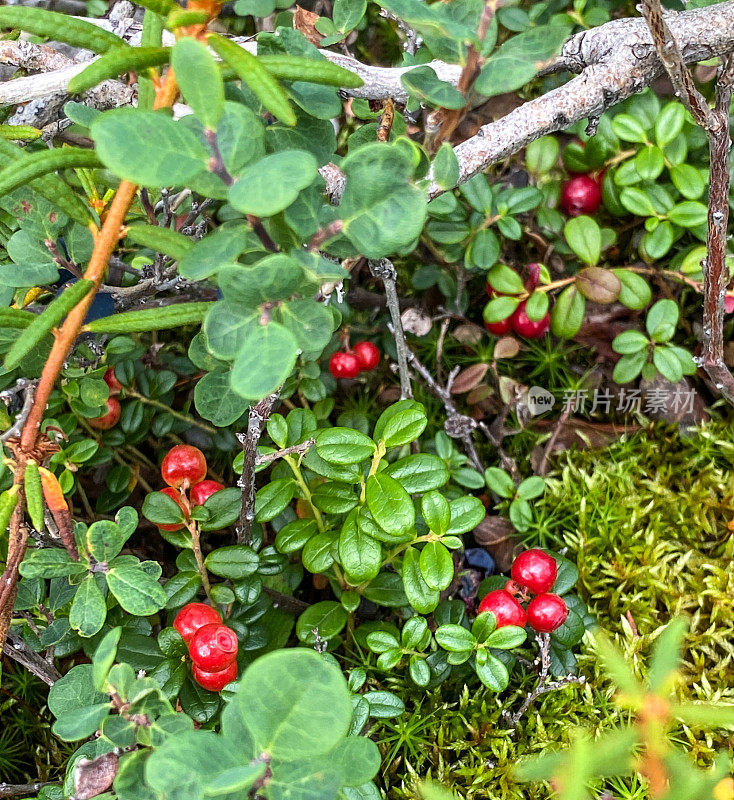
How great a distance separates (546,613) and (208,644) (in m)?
0.76

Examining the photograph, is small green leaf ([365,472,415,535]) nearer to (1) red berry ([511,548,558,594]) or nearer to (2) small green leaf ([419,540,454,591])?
(2) small green leaf ([419,540,454,591])

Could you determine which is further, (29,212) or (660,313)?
(660,313)

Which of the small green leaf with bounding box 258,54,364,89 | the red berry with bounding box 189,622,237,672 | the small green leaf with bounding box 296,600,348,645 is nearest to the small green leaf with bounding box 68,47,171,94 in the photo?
the small green leaf with bounding box 258,54,364,89

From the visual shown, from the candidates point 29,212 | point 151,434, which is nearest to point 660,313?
→ point 151,434

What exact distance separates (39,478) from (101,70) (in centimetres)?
60

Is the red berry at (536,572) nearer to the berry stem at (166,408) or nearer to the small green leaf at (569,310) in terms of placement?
the small green leaf at (569,310)

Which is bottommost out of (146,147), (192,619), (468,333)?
(468,333)

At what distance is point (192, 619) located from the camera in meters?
1.49

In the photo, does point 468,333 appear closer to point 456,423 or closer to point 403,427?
point 456,423

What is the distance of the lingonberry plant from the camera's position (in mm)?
896

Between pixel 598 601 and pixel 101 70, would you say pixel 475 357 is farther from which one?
pixel 101 70

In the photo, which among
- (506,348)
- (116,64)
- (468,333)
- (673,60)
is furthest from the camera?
Answer: (468,333)

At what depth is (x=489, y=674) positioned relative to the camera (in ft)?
5.16

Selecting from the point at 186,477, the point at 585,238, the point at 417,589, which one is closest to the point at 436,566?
the point at 417,589
